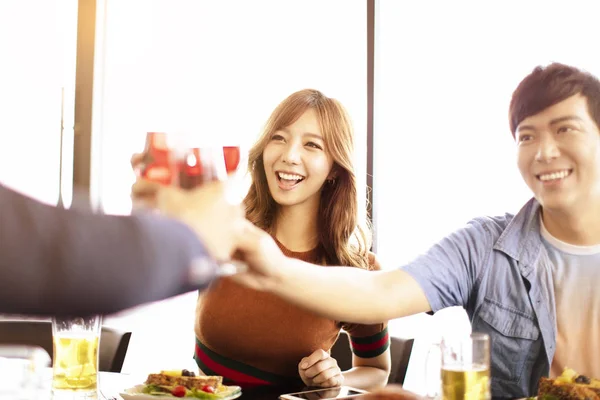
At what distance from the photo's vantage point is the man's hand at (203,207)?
1.04 meters

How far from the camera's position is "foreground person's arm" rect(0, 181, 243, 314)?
2.35ft

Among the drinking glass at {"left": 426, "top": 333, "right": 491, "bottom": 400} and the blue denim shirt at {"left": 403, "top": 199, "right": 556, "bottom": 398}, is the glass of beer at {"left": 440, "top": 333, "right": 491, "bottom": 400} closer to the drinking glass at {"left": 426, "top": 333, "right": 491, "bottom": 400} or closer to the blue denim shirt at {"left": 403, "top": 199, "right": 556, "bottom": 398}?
the drinking glass at {"left": 426, "top": 333, "right": 491, "bottom": 400}

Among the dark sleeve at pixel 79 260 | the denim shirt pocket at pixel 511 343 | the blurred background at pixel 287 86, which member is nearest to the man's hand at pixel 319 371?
the denim shirt pocket at pixel 511 343

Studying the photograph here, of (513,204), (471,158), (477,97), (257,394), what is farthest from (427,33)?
(257,394)

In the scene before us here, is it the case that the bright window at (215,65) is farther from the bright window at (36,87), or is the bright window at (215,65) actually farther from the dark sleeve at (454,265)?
the dark sleeve at (454,265)

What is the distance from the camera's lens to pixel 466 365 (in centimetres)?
141

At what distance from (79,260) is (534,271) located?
1476mm

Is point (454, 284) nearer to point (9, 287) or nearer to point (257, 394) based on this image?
point (257, 394)

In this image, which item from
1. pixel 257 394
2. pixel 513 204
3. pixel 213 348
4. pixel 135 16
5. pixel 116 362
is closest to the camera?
pixel 257 394

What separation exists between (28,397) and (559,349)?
4.37ft

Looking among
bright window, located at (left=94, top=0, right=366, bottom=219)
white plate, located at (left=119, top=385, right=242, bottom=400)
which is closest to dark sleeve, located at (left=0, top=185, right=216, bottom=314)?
white plate, located at (left=119, top=385, right=242, bottom=400)

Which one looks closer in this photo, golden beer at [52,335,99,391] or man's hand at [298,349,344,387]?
golden beer at [52,335,99,391]

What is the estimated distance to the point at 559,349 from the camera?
189 cm

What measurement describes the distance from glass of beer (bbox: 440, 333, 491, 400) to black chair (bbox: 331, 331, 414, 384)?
0.94 meters
